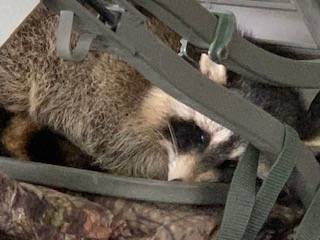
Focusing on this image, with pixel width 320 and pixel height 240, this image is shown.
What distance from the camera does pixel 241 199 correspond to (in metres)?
1.13

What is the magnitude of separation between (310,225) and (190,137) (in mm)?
467

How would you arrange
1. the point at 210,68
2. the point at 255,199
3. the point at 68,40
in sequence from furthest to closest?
the point at 210,68, the point at 255,199, the point at 68,40

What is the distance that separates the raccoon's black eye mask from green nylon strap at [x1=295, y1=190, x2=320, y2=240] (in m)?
0.41

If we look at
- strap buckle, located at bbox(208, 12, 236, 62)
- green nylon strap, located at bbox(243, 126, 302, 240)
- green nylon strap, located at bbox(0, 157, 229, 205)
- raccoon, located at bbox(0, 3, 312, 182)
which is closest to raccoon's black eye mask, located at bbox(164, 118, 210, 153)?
raccoon, located at bbox(0, 3, 312, 182)

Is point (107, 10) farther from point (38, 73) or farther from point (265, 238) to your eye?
point (38, 73)

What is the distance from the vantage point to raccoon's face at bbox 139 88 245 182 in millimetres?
1490

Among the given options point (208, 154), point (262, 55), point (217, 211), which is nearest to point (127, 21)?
point (262, 55)

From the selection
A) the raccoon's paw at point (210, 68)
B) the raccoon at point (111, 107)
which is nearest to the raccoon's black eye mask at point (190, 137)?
the raccoon at point (111, 107)

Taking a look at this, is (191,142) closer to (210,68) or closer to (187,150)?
(187,150)

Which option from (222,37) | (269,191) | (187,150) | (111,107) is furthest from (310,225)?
(111,107)

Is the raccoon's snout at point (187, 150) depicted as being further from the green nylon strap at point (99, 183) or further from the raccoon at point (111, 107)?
the green nylon strap at point (99, 183)

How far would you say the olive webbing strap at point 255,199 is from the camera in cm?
110

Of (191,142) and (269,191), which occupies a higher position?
(269,191)

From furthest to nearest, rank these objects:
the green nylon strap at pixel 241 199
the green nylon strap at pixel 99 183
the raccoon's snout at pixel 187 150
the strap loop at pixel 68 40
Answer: the raccoon's snout at pixel 187 150, the green nylon strap at pixel 99 183, the green nylon strap at pixel 241 199, the strap loop at pixel 68 40
